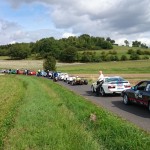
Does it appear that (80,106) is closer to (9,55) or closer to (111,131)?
(111,131)

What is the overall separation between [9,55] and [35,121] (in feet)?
477

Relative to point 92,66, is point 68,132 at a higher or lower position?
higher

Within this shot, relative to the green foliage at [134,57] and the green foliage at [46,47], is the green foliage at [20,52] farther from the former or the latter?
the green foliage at [134,57]

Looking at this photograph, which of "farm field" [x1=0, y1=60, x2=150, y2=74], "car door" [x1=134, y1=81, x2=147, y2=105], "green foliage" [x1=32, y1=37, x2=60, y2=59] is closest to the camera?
"car door" [x1=134, y1=81, x2=147, y2=105]

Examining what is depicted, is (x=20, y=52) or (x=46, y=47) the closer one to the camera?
(x=20, y=52)

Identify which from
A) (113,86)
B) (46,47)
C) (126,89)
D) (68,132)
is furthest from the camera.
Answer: (46,47)

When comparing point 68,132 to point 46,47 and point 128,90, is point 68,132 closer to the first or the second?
point 128,90

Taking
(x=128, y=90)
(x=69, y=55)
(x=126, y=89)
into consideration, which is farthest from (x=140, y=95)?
(x=69, y=55)

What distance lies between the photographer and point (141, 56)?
124 m

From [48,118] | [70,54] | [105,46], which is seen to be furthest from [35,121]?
[105,46]

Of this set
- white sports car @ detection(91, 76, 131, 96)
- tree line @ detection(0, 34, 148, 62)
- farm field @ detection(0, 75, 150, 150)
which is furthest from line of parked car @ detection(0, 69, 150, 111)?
tree line @ detection(0, 34, 148, 62)

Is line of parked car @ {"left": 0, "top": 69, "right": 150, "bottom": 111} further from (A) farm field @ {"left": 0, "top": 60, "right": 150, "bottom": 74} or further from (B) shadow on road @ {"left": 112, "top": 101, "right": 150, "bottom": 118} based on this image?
(A) farm field @ {"left": 0, "top": 60, "right": 150, "bottom": 74}

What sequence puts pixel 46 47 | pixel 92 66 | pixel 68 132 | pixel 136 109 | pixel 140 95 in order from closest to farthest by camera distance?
1. pixel 68 132
2. pixel 140 95
3. pixel 136 109
4. pixel 92 66
5. pixel 46 47

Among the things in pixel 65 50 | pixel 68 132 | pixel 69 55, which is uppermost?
pixel 65 50
